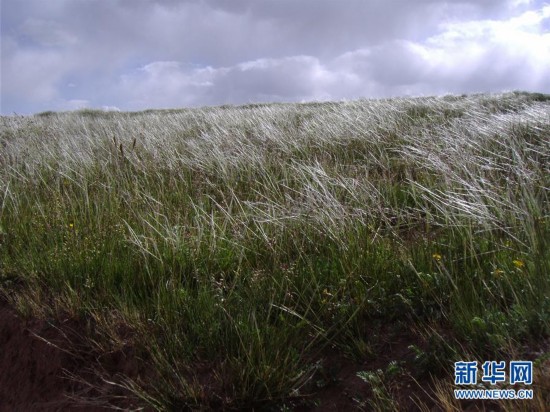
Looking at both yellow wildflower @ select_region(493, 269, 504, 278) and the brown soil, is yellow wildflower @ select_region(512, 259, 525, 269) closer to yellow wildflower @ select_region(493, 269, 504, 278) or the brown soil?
yellow wildflower @ select_region(493, 269, 504, 278)

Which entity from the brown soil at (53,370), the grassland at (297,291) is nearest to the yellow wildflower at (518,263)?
the grassland at (297,291)

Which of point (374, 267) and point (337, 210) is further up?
point (337, 210)

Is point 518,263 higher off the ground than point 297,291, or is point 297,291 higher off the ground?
point 518,263

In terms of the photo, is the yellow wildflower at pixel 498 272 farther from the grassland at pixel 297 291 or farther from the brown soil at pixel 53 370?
the brown soil at pixel 53 370

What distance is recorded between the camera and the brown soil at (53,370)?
230 centimetres

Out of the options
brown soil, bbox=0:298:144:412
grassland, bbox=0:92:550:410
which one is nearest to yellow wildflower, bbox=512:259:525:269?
grassland, bbox=0:92:550:410

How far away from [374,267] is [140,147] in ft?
15.2

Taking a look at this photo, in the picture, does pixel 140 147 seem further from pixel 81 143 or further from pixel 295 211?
pixel 295 211

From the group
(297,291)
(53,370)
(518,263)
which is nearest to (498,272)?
(518,263)

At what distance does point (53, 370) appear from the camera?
2.54 meters

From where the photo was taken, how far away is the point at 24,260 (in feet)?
10.3

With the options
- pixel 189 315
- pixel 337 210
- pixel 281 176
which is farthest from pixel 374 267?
pixel 281 176

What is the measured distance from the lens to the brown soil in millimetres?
2301

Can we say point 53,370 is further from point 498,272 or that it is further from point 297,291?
point 498,272
